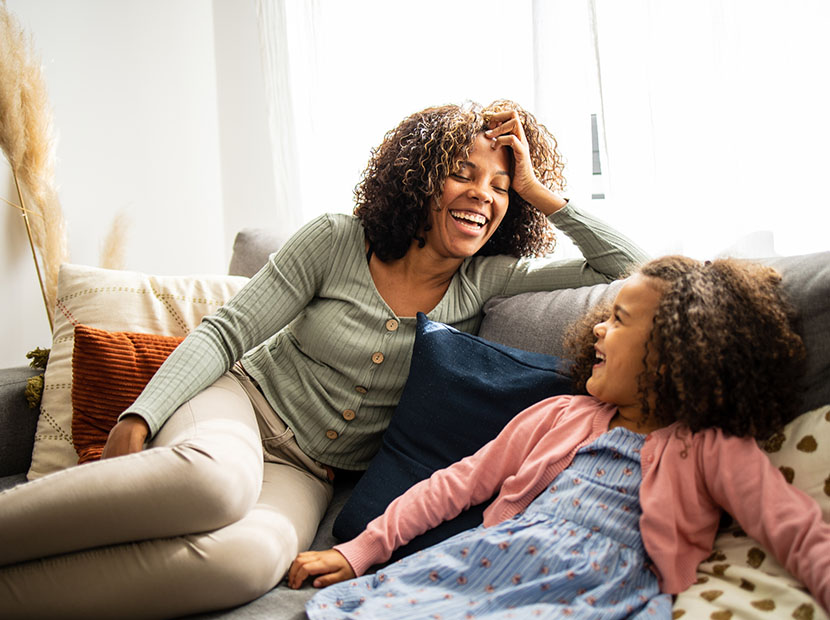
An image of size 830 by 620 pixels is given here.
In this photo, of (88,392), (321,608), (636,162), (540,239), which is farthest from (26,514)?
(636,162)

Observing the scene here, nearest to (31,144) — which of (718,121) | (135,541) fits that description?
(135,541)

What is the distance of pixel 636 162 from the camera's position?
6.33 feet

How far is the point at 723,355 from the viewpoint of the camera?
3.54ft

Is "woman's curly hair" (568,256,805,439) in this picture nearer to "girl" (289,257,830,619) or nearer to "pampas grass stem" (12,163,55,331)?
"girl" (289,257,830,619)

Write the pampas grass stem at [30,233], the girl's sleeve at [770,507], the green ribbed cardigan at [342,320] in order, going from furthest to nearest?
the pampas grass stem at [30,233], the green ribbed cardigan at [342,320], the girl's sleeve at [770,507]

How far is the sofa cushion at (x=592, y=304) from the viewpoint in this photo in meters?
1.12

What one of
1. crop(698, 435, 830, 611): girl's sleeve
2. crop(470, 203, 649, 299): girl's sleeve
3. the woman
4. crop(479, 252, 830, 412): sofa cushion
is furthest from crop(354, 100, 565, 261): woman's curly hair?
crop(698, 435, 830, 611): girl's sleeve

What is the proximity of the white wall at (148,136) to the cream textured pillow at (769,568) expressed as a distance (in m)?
2.44

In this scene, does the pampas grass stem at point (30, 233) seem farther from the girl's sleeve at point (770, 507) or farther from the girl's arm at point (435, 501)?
the girl's sleeve at point (770, 507)

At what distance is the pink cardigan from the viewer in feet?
3.21

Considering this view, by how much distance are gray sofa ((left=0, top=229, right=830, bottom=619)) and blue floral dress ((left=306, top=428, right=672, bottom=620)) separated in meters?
0.16

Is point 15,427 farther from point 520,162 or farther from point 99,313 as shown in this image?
point 520,162

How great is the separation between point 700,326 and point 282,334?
1037 mm

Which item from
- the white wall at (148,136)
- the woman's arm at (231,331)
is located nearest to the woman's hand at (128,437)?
the woman's arm at (231,331)
